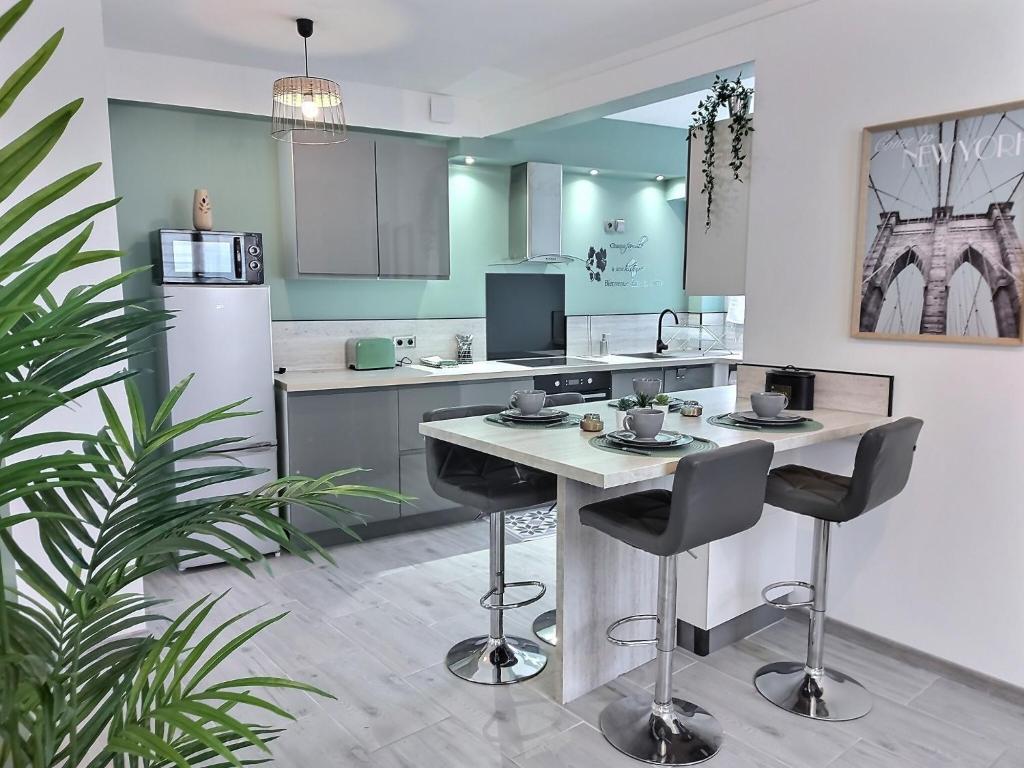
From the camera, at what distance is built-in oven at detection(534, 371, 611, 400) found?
498 cm

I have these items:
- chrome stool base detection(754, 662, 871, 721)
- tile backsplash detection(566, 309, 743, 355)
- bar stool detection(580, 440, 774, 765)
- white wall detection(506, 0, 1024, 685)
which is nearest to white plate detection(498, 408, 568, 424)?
bar stool detection(580, 440, 774, 765)

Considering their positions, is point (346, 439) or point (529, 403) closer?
point (529, 403)

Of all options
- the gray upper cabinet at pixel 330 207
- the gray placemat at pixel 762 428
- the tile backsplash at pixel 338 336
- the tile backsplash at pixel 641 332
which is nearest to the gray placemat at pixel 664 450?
the gray placemat at pixel 762 428

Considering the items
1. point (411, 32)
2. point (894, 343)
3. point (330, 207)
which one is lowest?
point (894, 343)

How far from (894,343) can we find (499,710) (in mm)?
2025

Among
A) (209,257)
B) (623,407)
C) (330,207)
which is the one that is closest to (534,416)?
(623,407)

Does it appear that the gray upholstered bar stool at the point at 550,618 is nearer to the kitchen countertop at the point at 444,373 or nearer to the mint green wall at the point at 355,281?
the kitchen countertop at the point at 444,373

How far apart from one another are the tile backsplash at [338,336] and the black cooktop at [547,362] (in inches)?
18.1

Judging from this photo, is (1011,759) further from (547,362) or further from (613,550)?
(547,362)

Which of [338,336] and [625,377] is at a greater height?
[338,336]

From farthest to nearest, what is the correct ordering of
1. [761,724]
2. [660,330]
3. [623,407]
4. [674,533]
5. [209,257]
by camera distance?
[660,330], [209,257], [623,407], [761,724], [674,533]

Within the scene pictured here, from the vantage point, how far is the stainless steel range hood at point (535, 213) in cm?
536

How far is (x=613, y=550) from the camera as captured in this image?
2699mm

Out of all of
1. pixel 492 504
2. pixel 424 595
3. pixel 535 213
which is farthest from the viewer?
pixel 535 213
